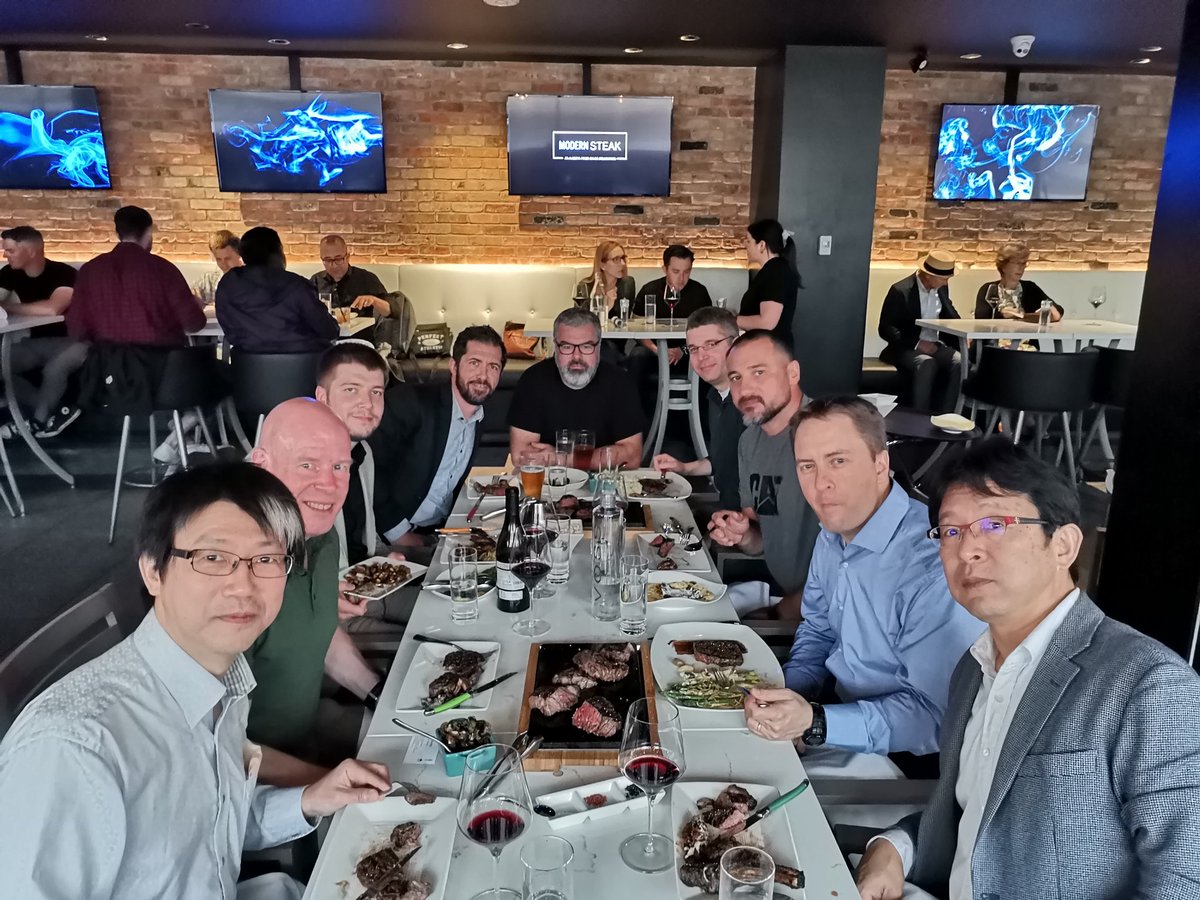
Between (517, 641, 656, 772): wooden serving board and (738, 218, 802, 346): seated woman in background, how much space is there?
4068 millimetres

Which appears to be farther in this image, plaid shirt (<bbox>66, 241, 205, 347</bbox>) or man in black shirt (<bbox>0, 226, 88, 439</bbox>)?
man in black shirt (<bbox>0, 226, 88, 439</bbox>)

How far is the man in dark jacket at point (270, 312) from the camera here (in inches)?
183

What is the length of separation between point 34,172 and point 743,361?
7.01 metres

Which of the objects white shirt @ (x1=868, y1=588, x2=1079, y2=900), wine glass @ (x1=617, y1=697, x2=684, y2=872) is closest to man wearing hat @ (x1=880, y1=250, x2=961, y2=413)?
white shirt @ (x1=868, y1=588, x2=1079, y2=900)

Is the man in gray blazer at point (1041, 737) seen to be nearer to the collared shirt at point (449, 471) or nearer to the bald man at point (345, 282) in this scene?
the collared shirt at point (449, 471)

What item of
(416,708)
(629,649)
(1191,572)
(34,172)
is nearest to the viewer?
(416,708)

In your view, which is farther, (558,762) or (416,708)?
(416,708)

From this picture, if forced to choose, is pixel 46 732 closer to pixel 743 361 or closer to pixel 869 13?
pixel 743 361

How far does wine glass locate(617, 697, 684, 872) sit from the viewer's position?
3.94 ft

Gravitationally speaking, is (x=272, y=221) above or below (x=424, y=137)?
below

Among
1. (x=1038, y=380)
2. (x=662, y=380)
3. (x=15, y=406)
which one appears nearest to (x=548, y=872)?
(x=662, y=380)

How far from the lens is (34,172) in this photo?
23.1 ft

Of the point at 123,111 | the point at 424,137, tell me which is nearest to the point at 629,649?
the point at 424,137

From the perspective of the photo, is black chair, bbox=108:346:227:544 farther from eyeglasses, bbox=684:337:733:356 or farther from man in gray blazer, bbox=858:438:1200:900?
man in gray blazer, bbox=858:438:1200:900
